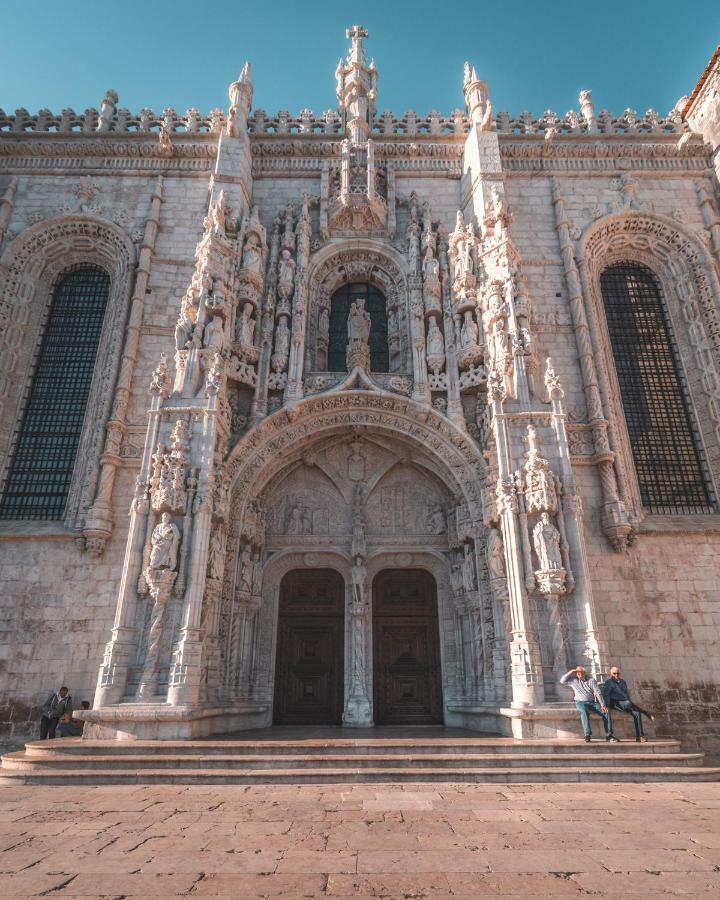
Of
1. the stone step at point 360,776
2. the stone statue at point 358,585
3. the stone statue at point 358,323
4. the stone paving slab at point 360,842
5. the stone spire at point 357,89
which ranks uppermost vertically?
the stone spire at point 357,89

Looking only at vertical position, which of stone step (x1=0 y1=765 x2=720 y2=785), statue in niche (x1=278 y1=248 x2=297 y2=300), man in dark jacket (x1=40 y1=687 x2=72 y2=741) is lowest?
stone step (x1=0 y1=765 x2=720 y2=785)

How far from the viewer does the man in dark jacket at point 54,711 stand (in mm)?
10492

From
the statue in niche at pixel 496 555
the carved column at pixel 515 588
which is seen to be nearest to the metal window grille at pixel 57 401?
the statue in niche at pixel 496 555

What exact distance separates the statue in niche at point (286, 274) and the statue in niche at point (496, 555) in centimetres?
795

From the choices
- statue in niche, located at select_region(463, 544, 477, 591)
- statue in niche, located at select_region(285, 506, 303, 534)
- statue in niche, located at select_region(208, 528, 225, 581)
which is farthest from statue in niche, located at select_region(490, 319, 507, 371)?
statue in niche, located at select_region(208, 528, 225, 581)

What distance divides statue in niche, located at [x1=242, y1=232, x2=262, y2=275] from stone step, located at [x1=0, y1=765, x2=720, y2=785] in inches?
Answer: 436

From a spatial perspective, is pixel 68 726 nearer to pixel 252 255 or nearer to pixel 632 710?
pixel 632 710

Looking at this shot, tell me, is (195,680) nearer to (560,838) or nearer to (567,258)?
(560,838)

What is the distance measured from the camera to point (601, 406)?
1343cm

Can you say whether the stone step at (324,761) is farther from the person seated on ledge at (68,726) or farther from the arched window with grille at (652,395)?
the arched window with grille at (652,395)

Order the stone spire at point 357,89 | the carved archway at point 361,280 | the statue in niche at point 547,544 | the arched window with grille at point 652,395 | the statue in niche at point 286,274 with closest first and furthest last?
1. the statue in niche at point 547,544
2. the arched window with grille at point 652,395
3. the statue in niche at point 286,274
4. the carved archway at point 361,280
5. the stone spire at point 357,89

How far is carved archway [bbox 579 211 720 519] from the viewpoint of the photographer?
13.8 metres

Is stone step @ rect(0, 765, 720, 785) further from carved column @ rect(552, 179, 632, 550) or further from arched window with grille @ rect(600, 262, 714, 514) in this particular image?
arched window with grille @ rect(600, 262, 714, 514)

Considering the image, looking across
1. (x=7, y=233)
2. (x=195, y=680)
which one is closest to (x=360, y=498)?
(x=195, y=680)
